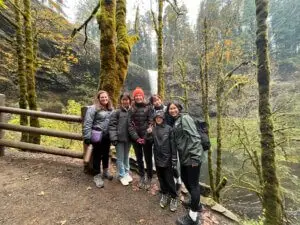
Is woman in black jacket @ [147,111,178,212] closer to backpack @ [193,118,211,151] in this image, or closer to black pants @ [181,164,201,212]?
black pants @ [181,164,201,212]

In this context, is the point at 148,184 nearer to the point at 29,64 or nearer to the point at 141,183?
the point at 141,183

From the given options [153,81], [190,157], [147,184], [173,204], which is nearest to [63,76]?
[153,81]

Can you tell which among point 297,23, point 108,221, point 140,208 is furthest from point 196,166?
point 297,23

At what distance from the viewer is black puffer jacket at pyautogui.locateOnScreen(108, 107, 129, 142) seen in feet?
14.0

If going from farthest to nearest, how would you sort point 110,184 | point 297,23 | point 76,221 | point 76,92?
point 297,23
point 76,92
point 110,184
point 76,221

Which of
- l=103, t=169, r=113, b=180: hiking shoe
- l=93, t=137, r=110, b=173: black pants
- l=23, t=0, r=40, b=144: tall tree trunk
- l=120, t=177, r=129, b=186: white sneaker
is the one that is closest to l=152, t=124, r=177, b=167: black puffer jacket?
l=120, t=177, r=129, b=186: white sneaker

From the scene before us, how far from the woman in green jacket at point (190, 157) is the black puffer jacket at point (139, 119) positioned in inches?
29.8

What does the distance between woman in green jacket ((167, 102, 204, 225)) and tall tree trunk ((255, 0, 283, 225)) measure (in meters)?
1.38

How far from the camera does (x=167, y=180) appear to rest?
12.8 feet

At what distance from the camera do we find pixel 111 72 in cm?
534

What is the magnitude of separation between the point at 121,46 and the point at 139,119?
2544 millimetres

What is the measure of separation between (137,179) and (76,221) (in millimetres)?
1727

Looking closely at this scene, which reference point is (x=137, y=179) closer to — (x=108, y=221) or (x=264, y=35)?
(x=108, y=221)

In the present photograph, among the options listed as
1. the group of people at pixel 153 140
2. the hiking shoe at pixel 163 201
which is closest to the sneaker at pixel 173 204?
the group of people at pixel 153 140
